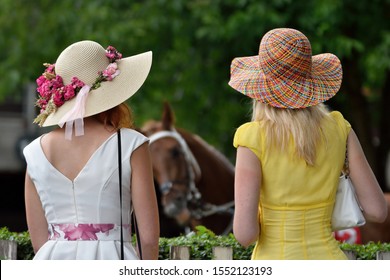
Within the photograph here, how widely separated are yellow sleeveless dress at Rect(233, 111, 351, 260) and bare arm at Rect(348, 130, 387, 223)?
84mm

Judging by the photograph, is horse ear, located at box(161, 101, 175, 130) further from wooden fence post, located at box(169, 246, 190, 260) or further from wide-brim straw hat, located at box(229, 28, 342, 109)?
wide-brim straw hat, located at box(229, 28, 342, 109)

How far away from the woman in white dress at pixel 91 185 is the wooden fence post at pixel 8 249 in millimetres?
729

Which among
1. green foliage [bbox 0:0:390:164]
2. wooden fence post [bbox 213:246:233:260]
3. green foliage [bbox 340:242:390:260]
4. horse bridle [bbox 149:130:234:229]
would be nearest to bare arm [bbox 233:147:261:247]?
wooden fence post [bbox 213:246:233:260]

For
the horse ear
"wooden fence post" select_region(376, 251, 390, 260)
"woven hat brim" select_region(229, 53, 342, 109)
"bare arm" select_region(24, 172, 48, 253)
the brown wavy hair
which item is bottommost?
"wooden fence post" select_region(376, 251, 390, 260)

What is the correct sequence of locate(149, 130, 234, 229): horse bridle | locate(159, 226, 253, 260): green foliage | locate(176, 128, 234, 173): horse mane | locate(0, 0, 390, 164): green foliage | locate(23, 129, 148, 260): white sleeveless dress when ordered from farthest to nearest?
1. locate(0, 0, 390, 164): green foliage
2. locate(176, 128, 234, 173): horse mane
3. locate(149, 130, 234, 229): horse bridle
4. locate(159, 226, 253, 260): green foliage
5. locate(23, 129, 148, 260): white sleeveless dress

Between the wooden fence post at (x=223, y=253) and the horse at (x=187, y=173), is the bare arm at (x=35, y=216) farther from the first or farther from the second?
the horse at (x=187, y=173)

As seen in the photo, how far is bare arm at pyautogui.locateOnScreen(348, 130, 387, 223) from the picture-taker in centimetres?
329

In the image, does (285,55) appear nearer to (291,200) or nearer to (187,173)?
(291,200)

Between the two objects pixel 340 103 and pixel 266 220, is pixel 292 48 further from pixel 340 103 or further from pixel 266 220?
pixel 340 103

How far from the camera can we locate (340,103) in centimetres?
1144

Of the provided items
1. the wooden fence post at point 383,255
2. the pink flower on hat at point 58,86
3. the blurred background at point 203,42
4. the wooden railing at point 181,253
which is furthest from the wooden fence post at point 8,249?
the blurred background at point 203,42

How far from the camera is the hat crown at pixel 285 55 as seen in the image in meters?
3.39

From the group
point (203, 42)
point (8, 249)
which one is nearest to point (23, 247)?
point (8, 249)

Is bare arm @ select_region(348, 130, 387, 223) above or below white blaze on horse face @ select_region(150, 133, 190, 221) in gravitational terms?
above
